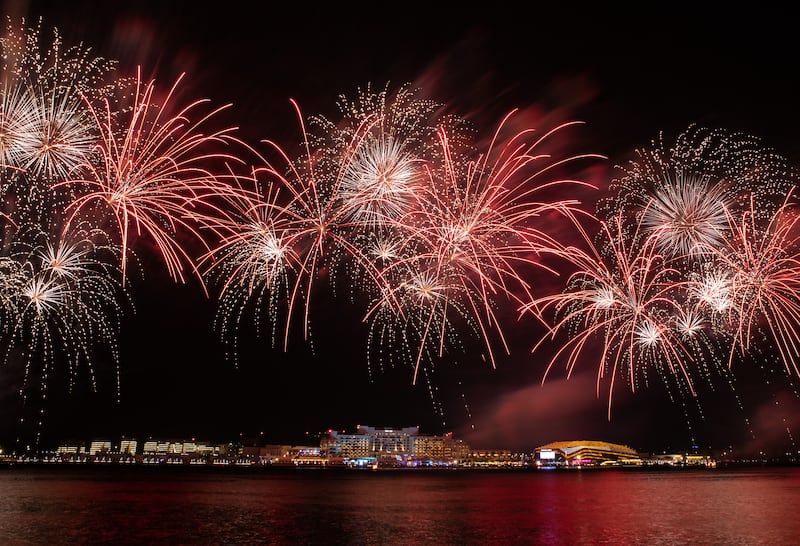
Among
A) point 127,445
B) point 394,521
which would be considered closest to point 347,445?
point 127,445

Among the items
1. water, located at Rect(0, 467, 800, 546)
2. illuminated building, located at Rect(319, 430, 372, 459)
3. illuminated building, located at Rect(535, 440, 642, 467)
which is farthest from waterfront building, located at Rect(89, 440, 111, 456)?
water, located at Rect(0, 467, 800, 546)

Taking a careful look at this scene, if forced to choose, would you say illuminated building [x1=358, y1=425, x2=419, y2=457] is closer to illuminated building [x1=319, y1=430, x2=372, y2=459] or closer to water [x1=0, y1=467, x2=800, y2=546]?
illuminated building [x1=319, y1=430, x2=372, y2=459]

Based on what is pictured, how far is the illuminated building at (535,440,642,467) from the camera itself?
162 metres

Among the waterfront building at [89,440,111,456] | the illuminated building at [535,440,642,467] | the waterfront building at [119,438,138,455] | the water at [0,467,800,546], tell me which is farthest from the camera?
the illuminated building at [535,440,642,467]

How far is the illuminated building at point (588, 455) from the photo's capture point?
16162cm

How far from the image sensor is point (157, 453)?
148750mm

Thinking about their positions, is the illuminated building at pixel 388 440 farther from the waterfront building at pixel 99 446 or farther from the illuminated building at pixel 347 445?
the waterfront building at pixel 99 446

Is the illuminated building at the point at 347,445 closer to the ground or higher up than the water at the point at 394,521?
higher up

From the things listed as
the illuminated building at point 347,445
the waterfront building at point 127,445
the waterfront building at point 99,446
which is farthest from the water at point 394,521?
the waterfront building at point 99,446

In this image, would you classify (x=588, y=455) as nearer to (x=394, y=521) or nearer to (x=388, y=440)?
(x=388, y=440)

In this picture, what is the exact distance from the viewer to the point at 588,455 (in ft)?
530

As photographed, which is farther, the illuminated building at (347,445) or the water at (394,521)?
the illuminated building at (347,445)

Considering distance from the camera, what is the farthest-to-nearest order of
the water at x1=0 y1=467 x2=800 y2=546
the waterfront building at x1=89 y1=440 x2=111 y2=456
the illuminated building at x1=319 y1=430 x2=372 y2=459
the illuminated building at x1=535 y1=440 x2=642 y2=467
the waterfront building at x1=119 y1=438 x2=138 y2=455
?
the illuminated building at x1=535 y1=440 x2=642 y2=467
the waterfront building at x1=119 y1=438 x2=138 y2=455
the waterfront building at x1=89 y1=440 x2=111 y2=456
the illuminated building at x1=319 y1=430 x2=372 y2=459
the water at x1=0 y1=467 x2=800 y2=546

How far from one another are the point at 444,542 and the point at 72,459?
147m
